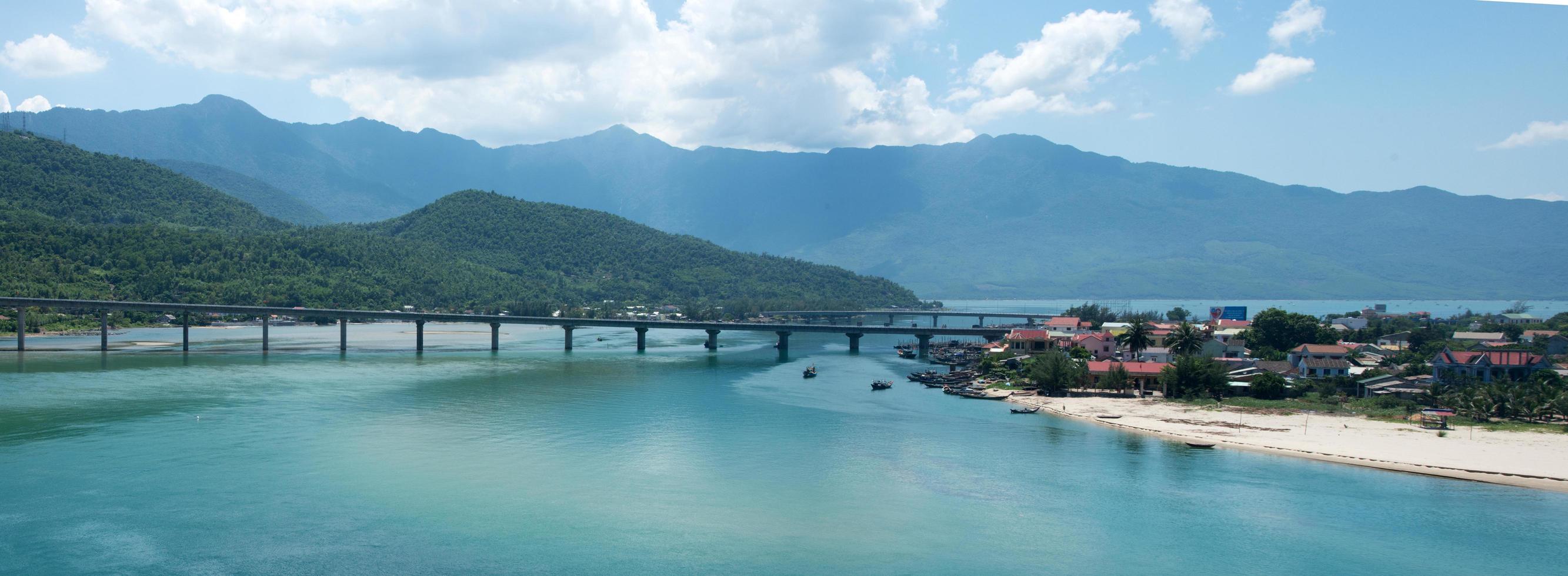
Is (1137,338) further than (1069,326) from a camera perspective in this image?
No

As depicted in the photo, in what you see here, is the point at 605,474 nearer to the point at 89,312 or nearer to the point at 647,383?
the point at 647,383

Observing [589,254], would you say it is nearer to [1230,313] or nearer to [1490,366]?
[1230,313]

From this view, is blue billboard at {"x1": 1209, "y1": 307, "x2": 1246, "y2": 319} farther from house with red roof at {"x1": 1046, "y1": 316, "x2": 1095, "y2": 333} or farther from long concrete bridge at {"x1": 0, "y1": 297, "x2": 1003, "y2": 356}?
long concrete bridge at {"x1": 0, "y1": 297, "x2": 1003, "y2": 356}

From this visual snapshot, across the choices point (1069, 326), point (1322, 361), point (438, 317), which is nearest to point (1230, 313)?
point (1069, 326)

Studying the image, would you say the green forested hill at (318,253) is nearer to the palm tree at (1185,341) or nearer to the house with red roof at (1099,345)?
the house with red roof at (1099,345)

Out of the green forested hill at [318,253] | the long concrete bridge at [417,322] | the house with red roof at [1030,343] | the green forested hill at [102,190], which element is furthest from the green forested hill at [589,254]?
the house with red roof at [1030,343]

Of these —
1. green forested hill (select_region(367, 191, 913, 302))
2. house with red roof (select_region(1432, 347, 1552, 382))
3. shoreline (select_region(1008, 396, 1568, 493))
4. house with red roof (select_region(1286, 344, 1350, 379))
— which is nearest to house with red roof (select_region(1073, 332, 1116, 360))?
house with red roof (select_region(1286, 344, 1350, 379))
